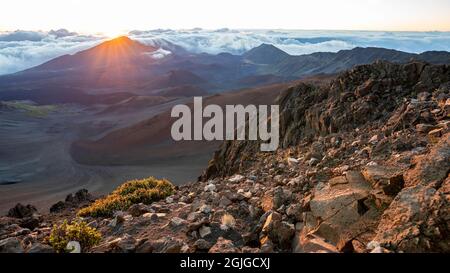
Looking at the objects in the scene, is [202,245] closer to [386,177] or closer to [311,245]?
[311,245]

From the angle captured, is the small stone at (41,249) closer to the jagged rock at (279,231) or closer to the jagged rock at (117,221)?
the jagged rock at (117,221)

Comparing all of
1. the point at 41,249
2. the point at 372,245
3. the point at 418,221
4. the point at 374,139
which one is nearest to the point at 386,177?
the point at 418,221

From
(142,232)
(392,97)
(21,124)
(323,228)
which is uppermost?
(392,97)

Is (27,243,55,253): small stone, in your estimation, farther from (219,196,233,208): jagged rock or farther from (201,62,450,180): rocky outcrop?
(201,62,450,180): rocky outcrop

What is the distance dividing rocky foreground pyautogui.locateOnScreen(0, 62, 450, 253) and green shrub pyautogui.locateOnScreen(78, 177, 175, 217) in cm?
40

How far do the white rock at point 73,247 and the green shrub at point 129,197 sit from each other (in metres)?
2.64

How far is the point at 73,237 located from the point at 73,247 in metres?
0.25

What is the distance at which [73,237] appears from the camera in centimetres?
559

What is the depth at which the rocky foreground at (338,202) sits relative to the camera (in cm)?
457

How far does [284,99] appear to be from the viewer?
1543cm

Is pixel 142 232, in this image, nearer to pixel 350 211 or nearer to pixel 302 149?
pixel 350 211
